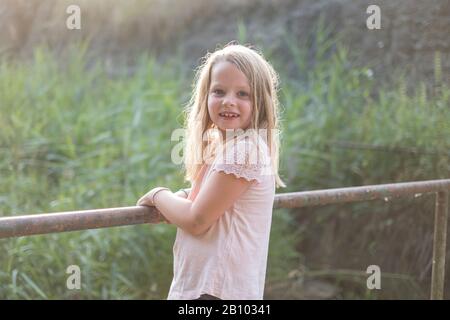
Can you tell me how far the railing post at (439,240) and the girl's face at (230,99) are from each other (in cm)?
94

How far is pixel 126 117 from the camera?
4.32 meters

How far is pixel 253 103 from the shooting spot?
5.32 feet

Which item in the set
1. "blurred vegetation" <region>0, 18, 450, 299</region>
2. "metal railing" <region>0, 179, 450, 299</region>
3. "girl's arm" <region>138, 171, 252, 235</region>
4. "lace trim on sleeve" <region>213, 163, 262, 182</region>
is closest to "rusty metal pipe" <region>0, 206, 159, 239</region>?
"metal railing" <region>0, 179, 450, 299</region>

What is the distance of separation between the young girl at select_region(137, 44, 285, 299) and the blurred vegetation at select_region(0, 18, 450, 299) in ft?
5.75

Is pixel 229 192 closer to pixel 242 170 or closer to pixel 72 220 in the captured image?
pixel 242 170

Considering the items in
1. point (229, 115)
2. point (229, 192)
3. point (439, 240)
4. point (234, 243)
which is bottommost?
point (439, 240)

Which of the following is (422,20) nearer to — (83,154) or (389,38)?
(389,38)

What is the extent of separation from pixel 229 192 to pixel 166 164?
8.43ft

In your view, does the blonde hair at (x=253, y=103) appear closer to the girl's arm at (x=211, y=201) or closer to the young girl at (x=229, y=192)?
the young girl at (x=229, y=192)

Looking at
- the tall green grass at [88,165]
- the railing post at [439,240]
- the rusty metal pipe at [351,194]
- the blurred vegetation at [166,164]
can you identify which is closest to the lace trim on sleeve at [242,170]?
the rusty metal pipe at [351,194]

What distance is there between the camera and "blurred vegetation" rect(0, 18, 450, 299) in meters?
3.48

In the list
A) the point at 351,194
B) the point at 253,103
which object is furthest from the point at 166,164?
the point at 253,103

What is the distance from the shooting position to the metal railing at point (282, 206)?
1.44 metres

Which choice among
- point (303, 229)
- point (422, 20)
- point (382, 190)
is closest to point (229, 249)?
point (382, 190)
